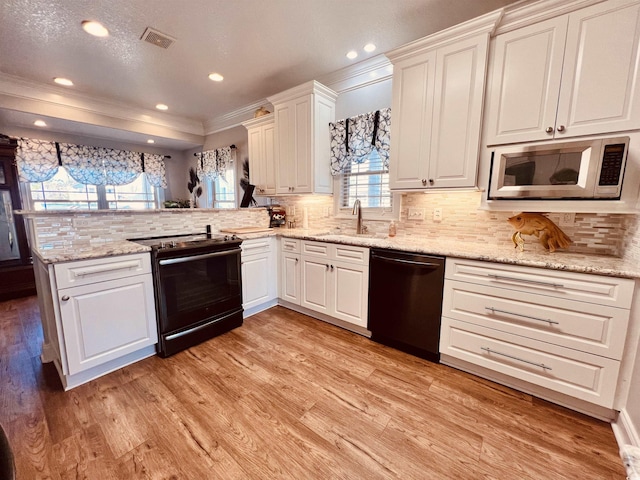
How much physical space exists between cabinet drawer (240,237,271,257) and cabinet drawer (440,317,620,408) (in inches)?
76.7

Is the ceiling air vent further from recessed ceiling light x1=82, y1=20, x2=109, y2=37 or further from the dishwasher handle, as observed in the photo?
the dishwasher handle

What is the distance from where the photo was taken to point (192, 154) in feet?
18.4

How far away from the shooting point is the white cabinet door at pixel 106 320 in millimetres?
1824

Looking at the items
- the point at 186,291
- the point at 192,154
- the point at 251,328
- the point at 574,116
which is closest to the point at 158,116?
the point at 192,154

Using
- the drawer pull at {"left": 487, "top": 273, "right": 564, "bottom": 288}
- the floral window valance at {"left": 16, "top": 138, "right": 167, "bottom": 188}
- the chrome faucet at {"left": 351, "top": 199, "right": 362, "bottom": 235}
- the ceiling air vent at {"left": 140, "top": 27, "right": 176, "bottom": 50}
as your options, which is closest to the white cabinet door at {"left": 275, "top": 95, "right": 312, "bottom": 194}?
the chrome faucet at {"left": 351, "top": 199, "right": 362, "bottom": 235}

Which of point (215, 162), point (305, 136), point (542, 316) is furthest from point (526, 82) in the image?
point (215, 162)

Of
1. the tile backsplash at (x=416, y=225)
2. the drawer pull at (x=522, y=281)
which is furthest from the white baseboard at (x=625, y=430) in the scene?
the tile backsplash at (x=416, y=225)

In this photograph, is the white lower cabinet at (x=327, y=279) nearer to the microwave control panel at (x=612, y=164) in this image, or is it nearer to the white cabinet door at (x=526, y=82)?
the white cabinet door at (x=526, y=82)

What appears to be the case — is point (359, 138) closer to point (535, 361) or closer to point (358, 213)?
point (358, 213)

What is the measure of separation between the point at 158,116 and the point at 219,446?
4812mm

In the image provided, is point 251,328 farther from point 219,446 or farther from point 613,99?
point 613,99

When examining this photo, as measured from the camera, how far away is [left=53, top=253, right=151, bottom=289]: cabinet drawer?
5.80 feet

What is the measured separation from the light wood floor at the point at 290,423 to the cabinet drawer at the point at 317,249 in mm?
944

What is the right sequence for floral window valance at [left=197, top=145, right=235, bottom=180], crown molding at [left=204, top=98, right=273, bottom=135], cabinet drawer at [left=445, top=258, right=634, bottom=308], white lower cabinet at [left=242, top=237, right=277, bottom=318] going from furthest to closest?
1. floral window valance at [left=197, top=145, right=235, bottom=180]
2. crown molding at [left=204, top=98, right=273, bottom=135]
3. white lower cabinet at [left=242, top=237, right=277, bottom=318]
4. cabinet drawer at [left=445, top=258, right=634, bottom=308]
